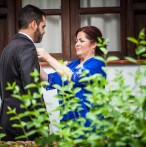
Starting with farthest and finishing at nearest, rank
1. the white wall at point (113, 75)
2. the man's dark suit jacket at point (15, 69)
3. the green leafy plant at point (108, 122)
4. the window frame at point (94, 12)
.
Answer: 1. the window frame at point (94, 12)
2. the white wall at point (113, 75)
3. the man's dark suit jacket at point (15, 69)
4. the green leafy plant at point (108, 122)

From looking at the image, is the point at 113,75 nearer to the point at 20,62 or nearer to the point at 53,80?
the point at 53,80

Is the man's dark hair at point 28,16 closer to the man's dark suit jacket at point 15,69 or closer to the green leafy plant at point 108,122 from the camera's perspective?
the man's dark suit jacket at point 15,69

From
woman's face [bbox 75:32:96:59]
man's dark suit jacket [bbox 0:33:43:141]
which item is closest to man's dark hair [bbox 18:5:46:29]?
man's dark suit jacket [bbox 0:33:43:141]

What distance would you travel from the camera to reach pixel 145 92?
78.4 inches

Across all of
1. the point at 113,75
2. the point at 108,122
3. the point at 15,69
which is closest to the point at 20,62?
the point at 15,69

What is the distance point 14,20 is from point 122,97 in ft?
13.2

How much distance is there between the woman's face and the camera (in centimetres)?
430

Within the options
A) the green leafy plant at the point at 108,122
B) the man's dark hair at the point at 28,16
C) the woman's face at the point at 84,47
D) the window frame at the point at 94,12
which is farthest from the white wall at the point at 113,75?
the green leafy plant at the point at 108,122

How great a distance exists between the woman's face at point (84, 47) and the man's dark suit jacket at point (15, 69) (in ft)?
1.88

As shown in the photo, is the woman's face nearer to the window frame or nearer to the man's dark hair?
the man's dark hair

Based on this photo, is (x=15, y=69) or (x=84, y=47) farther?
(x=84, y=47)

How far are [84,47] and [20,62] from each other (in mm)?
777

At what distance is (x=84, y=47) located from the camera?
4289 mm

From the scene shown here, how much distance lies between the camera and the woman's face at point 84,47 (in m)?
4.30
